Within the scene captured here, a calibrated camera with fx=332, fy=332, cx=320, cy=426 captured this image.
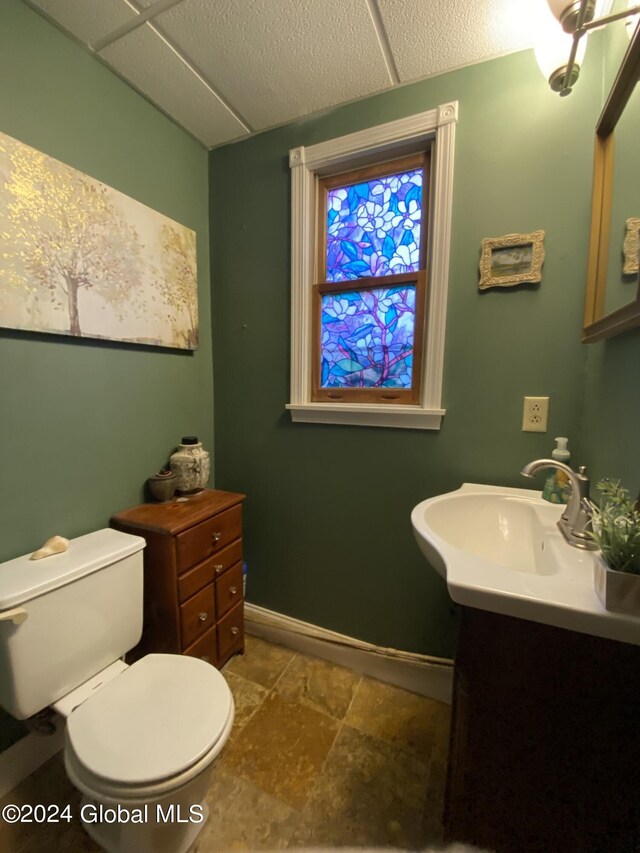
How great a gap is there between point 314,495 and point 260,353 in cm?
72

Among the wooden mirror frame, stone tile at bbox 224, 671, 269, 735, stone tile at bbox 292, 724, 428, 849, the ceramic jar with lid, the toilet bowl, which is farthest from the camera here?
the ceramic jar with lid

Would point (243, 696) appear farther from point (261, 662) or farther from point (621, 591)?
point (621, 591)

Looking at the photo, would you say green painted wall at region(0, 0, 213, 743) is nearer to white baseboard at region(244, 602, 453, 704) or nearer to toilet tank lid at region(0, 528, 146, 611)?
toilet tank lid at region(0, 528, 146, 611)

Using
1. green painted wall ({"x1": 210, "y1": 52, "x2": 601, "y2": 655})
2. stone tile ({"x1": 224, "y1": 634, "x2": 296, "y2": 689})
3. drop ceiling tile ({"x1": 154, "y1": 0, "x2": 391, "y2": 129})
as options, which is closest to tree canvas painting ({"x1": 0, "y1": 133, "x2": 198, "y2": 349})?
green painted wall ({"x1": 210, "y1": 52, "x2": 601, "y2": 655})

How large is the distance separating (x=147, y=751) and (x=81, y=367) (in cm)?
111

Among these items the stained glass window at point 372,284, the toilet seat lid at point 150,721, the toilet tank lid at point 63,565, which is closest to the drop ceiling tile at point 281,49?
the stained glass window at point 372,284

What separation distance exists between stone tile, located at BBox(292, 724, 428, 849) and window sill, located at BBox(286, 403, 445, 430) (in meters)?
1.16

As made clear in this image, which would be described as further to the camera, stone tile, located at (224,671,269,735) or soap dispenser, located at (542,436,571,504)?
stone tile, located at (224,671,269,735)

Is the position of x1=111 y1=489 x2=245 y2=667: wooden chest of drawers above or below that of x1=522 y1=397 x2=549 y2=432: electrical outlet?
below

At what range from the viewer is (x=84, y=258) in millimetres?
1117

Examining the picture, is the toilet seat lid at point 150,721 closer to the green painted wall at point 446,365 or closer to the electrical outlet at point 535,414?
the green painted wall at point 446,365

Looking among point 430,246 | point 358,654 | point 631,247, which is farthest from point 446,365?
point 358,654

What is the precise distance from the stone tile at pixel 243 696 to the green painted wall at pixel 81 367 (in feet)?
2.33

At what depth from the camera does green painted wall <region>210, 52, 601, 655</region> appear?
1.10 m
